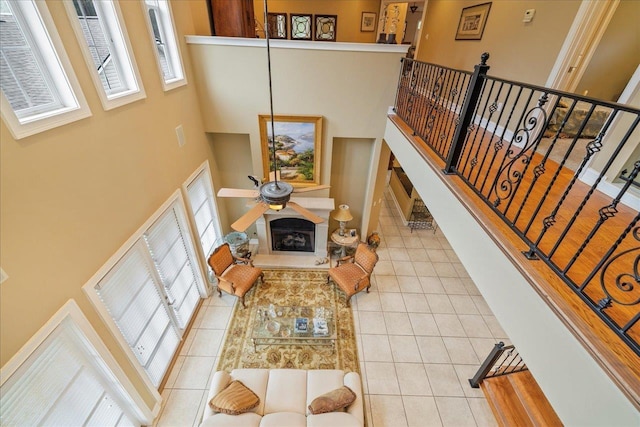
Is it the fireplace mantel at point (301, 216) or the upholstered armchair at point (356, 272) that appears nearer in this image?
the upholstered armchair at point (356, 272)

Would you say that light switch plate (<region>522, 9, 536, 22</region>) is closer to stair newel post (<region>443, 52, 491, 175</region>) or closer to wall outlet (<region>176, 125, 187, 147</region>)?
stair newel post (<region>443, 52, 491, 175</region>)

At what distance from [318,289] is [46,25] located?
16.0 ft

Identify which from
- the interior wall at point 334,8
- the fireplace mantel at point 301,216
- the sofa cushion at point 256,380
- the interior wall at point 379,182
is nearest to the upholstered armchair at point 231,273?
the fireplace mantel at point 301,216

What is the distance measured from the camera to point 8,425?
1809 mm

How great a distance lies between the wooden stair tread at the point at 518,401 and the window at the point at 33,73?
5299 millimetres

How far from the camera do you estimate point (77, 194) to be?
224 cm

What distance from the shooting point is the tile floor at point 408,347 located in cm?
357

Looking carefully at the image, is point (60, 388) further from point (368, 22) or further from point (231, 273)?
point (368, 22)

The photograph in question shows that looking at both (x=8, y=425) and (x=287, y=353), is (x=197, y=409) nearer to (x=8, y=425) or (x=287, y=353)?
(x=287, y=353)

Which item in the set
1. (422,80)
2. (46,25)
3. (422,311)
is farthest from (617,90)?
(46,25)

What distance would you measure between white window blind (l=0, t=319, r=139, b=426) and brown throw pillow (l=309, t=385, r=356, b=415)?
2.10m

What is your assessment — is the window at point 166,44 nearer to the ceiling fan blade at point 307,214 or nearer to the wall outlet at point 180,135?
the wall outlet at point 180,135

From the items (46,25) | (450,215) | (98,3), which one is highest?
(98,3)

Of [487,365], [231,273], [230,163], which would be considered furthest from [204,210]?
[487,365]
